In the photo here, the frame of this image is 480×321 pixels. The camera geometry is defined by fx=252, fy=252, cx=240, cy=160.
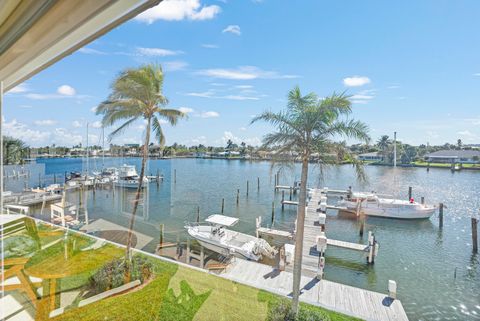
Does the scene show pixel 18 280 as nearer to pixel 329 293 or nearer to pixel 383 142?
pixel 383 142

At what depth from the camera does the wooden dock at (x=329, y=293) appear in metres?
4.37

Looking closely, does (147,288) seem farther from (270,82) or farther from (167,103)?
(270,82)

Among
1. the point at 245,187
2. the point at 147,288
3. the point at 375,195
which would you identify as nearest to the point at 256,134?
the point at 147,288

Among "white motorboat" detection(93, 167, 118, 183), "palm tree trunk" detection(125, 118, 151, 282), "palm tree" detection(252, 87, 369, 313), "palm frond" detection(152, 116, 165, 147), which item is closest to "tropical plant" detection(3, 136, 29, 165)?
"palm tree trunk" detection(125, 118, 151, 282)

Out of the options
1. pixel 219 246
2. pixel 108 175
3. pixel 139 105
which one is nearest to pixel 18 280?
pixel 139 105

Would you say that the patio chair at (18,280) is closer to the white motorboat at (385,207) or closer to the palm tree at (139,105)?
the palm tree at (139,105)

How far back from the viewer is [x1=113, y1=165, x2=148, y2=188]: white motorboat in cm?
425

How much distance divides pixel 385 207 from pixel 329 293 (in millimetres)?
9094

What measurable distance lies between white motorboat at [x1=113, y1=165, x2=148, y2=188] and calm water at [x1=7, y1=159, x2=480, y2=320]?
0.20m

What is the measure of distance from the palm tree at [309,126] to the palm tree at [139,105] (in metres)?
1.45

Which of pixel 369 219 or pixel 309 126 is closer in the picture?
pixel 309 126

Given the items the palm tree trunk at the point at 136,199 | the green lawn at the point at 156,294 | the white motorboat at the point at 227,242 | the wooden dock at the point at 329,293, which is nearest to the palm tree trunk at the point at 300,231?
the green lawn at the point at 156,294

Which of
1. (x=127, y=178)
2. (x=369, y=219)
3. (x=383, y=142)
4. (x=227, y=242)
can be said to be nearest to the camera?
(x=383, y=142)

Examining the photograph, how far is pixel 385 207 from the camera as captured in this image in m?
12.3
